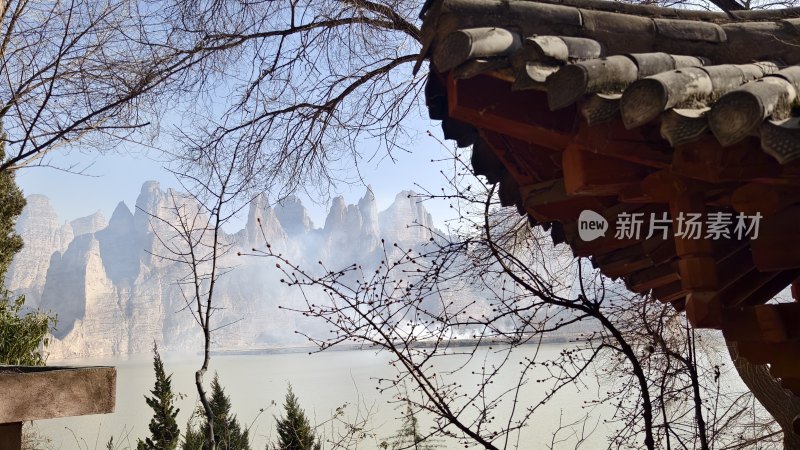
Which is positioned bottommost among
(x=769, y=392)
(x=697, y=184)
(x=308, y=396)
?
(x=769, y=392)

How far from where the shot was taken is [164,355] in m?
42.6

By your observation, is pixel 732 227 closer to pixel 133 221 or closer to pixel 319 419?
pixel 319 419

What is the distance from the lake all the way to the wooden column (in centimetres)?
847

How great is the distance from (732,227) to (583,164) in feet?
2.02

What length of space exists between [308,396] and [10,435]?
61.9 ft

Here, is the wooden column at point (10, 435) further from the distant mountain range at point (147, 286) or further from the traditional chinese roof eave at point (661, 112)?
the distant mountain range at point (147, 286)

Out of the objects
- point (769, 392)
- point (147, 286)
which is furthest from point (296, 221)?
point (769, 392)

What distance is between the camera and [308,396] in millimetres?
19734

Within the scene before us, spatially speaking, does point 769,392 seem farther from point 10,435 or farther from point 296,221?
point 296,221

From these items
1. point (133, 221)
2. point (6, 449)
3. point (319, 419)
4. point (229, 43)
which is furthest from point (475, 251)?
point (133, 221)

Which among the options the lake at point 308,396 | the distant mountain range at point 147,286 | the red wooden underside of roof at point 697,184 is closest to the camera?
the red wooden underside of roof at point 697,184

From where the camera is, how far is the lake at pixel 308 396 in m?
13.0

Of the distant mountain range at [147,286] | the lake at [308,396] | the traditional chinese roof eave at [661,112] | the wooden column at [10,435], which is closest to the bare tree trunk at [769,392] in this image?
the traditional chinese roof eave at [661,112]

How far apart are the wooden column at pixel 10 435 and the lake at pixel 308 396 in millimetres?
8471
